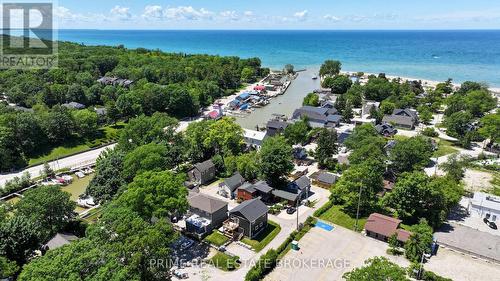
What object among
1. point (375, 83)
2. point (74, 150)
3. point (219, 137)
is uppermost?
point (375, 83)

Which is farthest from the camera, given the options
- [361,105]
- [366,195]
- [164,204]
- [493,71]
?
[493,71]

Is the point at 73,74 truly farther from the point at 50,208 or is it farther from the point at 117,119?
the point at 50,208

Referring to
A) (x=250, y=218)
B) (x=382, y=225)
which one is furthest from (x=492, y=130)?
(x=250, y=218)

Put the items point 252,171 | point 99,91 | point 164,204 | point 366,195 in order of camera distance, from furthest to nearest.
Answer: point 99,91
point 252,171
point 366,195
point 164,204

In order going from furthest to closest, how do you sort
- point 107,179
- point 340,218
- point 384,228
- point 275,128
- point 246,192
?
point 275,128
point 246,192
point 107,179
point 340,218
point 384,228

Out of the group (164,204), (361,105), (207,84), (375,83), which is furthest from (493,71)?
(164,204)

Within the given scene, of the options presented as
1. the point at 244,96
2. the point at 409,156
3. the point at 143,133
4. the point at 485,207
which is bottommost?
the point at 485,207

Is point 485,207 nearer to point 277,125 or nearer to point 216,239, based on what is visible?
point 216,239
